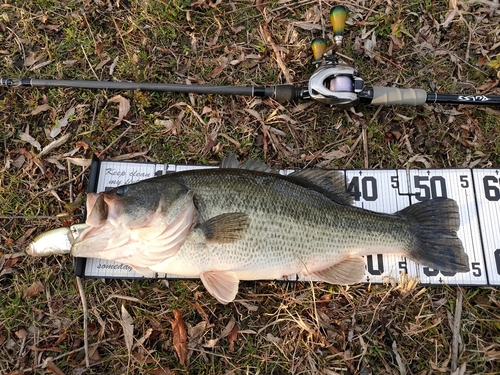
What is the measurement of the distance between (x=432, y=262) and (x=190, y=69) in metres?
3.08

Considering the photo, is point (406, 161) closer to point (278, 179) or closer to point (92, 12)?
point (278, 179)

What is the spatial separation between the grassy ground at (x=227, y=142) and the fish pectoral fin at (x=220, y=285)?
1.38 feet

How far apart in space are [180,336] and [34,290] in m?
1.47

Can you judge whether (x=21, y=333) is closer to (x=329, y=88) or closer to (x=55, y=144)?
(x=55, y=144)

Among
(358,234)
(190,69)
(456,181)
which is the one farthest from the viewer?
(190,69)

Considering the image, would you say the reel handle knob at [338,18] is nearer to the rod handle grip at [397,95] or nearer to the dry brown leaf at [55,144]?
the rod handle grip at [397,95]

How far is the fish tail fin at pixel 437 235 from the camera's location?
3117 millimetres

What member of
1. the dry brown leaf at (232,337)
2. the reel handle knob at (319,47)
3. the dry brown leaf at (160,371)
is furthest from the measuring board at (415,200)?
the reel handle knob at (319,47)

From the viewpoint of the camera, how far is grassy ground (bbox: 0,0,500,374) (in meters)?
3.21

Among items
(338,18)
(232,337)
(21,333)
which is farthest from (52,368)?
(338,18)

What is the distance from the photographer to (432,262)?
3.10 m

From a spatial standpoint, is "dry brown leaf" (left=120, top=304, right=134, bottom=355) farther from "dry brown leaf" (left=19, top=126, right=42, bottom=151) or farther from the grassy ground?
"dry brown leaf" (left=19, top=126, right=42, bottom=151)

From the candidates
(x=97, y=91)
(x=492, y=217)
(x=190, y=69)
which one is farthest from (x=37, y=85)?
(x=492, y=217)

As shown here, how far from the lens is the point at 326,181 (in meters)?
3.19
